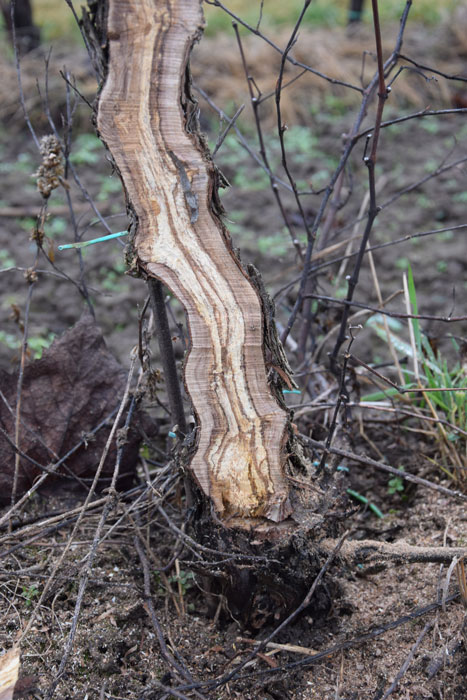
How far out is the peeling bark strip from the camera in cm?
128

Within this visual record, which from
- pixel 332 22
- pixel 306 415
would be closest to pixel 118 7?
pixel 306 415

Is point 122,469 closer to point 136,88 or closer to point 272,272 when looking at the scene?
point 136,88

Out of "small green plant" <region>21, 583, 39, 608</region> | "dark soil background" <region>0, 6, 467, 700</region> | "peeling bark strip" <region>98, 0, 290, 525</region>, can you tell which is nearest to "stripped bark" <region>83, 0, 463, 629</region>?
"peeling bark strip" <region>98, 0, 290, 525</region>

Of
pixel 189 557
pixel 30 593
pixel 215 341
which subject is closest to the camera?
pixel 215 341

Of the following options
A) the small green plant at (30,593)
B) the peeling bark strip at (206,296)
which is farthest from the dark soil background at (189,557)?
the peeling bark strip at (206,296)

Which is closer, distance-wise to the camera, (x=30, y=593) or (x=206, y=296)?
(x=206, y=296)

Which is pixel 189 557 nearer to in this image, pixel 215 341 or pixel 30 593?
pixel 30 593

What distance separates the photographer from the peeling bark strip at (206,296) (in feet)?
4.19

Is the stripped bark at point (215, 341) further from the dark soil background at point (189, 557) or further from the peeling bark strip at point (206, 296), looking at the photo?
the dark soil background at point (189, 557)

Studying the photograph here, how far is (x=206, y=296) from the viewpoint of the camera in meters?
1.31

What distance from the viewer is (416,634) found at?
1.38 metres

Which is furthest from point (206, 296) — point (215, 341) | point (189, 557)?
point (189, 557)

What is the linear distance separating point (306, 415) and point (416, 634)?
86cm

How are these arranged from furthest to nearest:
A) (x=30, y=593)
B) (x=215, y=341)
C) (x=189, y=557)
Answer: (x=189, y=557), (x=30, y=593), (x=215, y=341)
